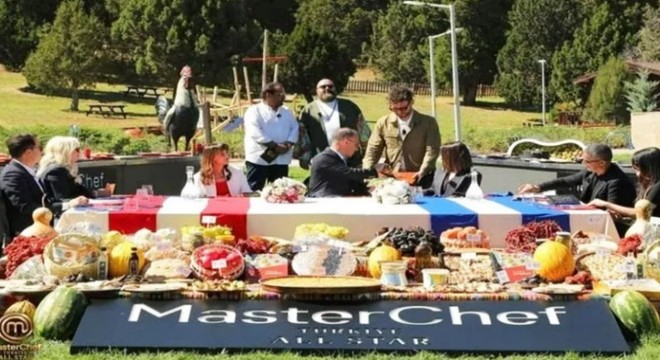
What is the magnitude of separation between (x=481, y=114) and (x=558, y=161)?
49.7 metres

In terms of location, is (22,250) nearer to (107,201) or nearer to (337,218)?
(107,201)

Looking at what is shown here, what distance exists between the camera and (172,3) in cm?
6519

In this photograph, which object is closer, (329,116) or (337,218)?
(337,218)

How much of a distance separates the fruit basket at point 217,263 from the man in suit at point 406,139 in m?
3.25

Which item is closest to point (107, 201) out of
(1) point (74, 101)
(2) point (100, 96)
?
(1) point (74, 101)

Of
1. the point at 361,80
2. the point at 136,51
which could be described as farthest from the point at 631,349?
the point at 361,80

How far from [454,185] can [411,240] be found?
2.06 m

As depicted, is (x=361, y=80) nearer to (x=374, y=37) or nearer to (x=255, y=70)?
(x=374, y=37)

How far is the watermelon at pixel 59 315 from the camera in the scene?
6109mm

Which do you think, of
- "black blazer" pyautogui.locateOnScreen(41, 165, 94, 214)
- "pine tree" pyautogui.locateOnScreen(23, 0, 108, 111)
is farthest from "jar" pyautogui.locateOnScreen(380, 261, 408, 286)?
"pine tree" pyautogui.locateOnScreen(23, 0, 108, 111)

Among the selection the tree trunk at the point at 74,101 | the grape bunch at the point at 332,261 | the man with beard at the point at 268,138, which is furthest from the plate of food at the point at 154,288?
the tree trunk at the point at 74,101

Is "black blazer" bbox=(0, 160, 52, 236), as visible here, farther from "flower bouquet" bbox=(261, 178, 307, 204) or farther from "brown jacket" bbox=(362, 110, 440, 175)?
"brown jacket" bbox=(362, 110, 440, 175)

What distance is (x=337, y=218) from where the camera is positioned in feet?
25.1

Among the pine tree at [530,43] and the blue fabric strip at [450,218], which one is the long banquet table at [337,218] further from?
the pine tree at [530,43]
